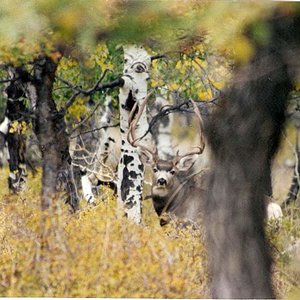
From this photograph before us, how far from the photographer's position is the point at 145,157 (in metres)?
5.29

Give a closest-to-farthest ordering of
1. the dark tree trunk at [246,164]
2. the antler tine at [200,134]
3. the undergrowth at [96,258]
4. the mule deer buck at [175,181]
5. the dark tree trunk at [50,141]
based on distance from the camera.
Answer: the dark tree trunk at [246,164] < the undergrowth at [96,258] < the dark tree trunk at [50,141] < the antler tine at [200,134] < the mule deer buck at [175,181]

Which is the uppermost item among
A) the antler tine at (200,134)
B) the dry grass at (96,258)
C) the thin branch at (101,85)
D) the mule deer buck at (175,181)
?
the thin branch at (101,85)

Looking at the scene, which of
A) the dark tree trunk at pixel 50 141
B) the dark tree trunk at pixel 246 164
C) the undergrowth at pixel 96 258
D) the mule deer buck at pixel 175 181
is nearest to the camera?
the dark tree trunk at pixel 246 164

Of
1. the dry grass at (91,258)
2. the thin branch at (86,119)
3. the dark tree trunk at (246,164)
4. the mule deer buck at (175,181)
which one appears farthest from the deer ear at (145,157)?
the dark tree trunk at (246,164)

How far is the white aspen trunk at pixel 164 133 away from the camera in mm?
5241

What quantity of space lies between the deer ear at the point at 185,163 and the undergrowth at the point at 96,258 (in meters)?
0.46

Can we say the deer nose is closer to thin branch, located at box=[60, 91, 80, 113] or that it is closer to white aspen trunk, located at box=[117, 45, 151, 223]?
white aspen trunk, located at box=[117, 45, 151, 223]

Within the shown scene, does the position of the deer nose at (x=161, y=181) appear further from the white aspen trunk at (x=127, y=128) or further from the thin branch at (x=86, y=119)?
the thin branch at (x=86, y=119)

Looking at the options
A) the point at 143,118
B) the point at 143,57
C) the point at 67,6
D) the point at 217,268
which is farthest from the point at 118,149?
the point at 67,6

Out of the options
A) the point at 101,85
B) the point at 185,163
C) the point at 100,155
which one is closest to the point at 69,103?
the point at 101,85

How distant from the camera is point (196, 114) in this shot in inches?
202

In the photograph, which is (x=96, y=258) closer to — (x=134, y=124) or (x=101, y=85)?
(x=134, y=124)

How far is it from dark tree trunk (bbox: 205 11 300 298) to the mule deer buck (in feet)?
3.60

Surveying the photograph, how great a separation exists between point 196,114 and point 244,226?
1227mm
